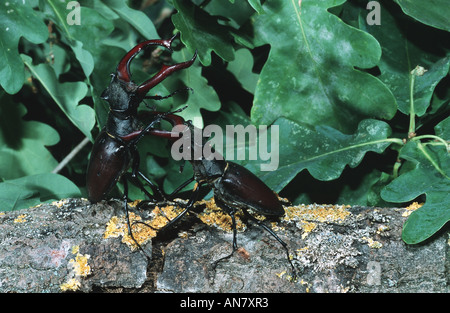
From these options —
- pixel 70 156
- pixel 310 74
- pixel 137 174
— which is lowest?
pixel 70 156

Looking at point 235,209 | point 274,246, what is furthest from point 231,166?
point 274,246

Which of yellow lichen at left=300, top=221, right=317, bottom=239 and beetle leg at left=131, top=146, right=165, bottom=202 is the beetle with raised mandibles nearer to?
beetle leg at left=131, top=146, right=165, bottom=202

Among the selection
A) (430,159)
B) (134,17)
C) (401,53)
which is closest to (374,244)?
(430,159)

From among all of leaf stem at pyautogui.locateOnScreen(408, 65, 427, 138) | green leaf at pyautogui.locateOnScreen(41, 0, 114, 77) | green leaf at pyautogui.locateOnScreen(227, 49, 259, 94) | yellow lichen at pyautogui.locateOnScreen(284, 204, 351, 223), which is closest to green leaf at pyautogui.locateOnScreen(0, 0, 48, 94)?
green leaf at pyautogui.locateOnScreen(41, 0, 114, 77)

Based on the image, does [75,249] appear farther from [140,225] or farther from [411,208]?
[411,208]

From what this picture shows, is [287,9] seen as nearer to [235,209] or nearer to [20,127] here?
[235,209]

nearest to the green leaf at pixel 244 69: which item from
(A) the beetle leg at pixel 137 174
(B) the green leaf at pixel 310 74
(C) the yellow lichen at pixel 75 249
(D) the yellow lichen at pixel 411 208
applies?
(B) the green leaf at pixel 310 74

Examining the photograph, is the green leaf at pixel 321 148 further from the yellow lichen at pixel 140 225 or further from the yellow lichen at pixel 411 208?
the yellow lichen at pixel 140 225
